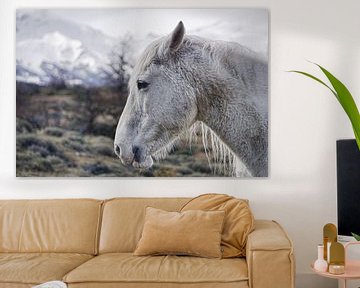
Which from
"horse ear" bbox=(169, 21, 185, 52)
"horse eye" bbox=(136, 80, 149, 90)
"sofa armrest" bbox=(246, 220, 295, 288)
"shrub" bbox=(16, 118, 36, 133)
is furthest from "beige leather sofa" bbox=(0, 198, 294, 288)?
"horse ear" bbox=(169, 21, 185, 52)

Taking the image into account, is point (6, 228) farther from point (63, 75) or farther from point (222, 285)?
point (222, 285)

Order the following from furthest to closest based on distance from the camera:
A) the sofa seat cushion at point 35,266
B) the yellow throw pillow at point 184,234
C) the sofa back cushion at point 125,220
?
the sofa back cushion at point 125,220, the yellow throw pillow at point 184,234, the sofa seat cushion at point 35,266

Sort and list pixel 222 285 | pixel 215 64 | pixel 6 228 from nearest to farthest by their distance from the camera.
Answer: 1. pixel 222 285
2. pixel 6 228
3. pixel 215 64

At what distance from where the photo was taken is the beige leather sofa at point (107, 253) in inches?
131

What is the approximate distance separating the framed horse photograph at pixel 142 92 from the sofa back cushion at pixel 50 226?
337 mm

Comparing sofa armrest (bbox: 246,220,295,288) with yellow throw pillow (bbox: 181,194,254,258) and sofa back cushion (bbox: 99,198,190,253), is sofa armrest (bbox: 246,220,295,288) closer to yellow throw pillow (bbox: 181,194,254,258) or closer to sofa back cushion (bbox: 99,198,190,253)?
yellow throw pillow (bbox: 181,194,254,258)

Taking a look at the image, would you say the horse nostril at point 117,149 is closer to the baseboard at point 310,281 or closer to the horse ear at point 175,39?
the horse ear at point 175,39

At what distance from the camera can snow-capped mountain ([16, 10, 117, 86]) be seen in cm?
445

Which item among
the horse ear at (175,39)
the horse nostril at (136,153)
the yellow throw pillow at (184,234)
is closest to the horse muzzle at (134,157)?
the horse nostril at (136,153)

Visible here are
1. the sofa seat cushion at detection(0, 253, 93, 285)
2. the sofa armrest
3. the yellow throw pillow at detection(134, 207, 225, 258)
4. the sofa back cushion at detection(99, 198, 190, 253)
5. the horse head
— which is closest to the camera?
the sofa armrest

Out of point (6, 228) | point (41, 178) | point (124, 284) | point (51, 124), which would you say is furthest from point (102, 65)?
point (124, 284)

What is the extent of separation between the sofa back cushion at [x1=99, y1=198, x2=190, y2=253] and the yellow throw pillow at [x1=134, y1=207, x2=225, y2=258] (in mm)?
202

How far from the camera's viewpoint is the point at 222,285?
332 centimetres

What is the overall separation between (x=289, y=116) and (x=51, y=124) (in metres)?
1.75
